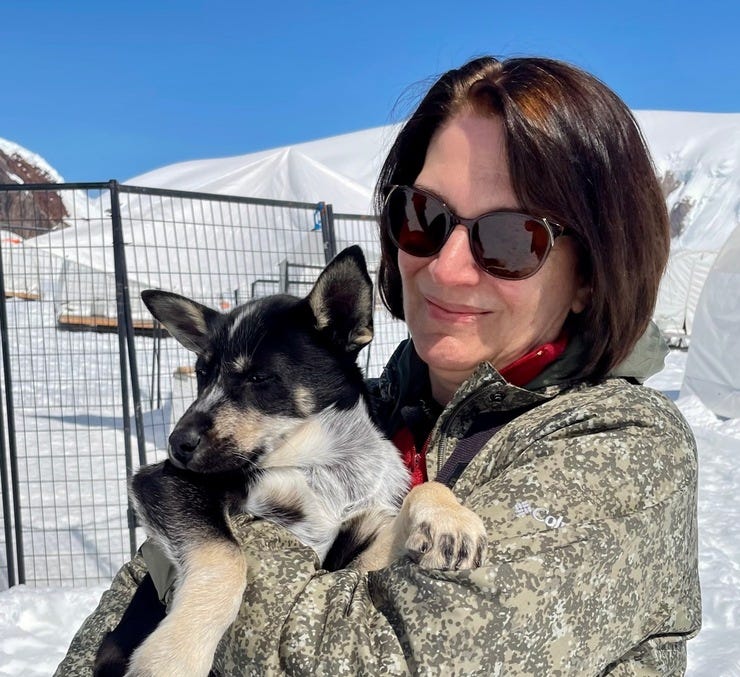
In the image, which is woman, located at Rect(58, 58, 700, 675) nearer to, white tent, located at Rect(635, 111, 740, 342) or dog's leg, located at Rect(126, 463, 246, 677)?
dog's leg, located at Rect(126, 463, 246, 677)

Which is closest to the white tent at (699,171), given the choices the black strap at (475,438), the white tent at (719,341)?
the white tent at (719,341)

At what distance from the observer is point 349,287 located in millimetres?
1982

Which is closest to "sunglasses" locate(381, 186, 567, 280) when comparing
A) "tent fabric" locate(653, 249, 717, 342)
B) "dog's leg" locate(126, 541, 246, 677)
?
"dog's leg" locate(126, 541, 246, 677)

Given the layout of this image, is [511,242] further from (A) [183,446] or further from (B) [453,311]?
(A) [183,446]

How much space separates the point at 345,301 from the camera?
2018 mm

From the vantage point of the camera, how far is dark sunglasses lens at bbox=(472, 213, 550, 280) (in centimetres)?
159

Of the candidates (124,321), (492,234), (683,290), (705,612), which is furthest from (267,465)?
(683,290)

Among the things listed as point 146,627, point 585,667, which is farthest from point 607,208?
point 146,627

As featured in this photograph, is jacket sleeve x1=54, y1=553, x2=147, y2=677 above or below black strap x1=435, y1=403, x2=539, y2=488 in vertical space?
below

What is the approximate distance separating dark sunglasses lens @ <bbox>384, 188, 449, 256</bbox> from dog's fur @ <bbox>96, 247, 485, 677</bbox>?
156mm

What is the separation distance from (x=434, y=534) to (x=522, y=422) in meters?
0.32

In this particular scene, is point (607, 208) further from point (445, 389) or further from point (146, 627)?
point (146, 627)

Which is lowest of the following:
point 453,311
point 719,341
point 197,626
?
point 719,341

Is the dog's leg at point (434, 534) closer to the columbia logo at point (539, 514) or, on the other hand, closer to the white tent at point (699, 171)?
the columbia logo at point (539, 514)
